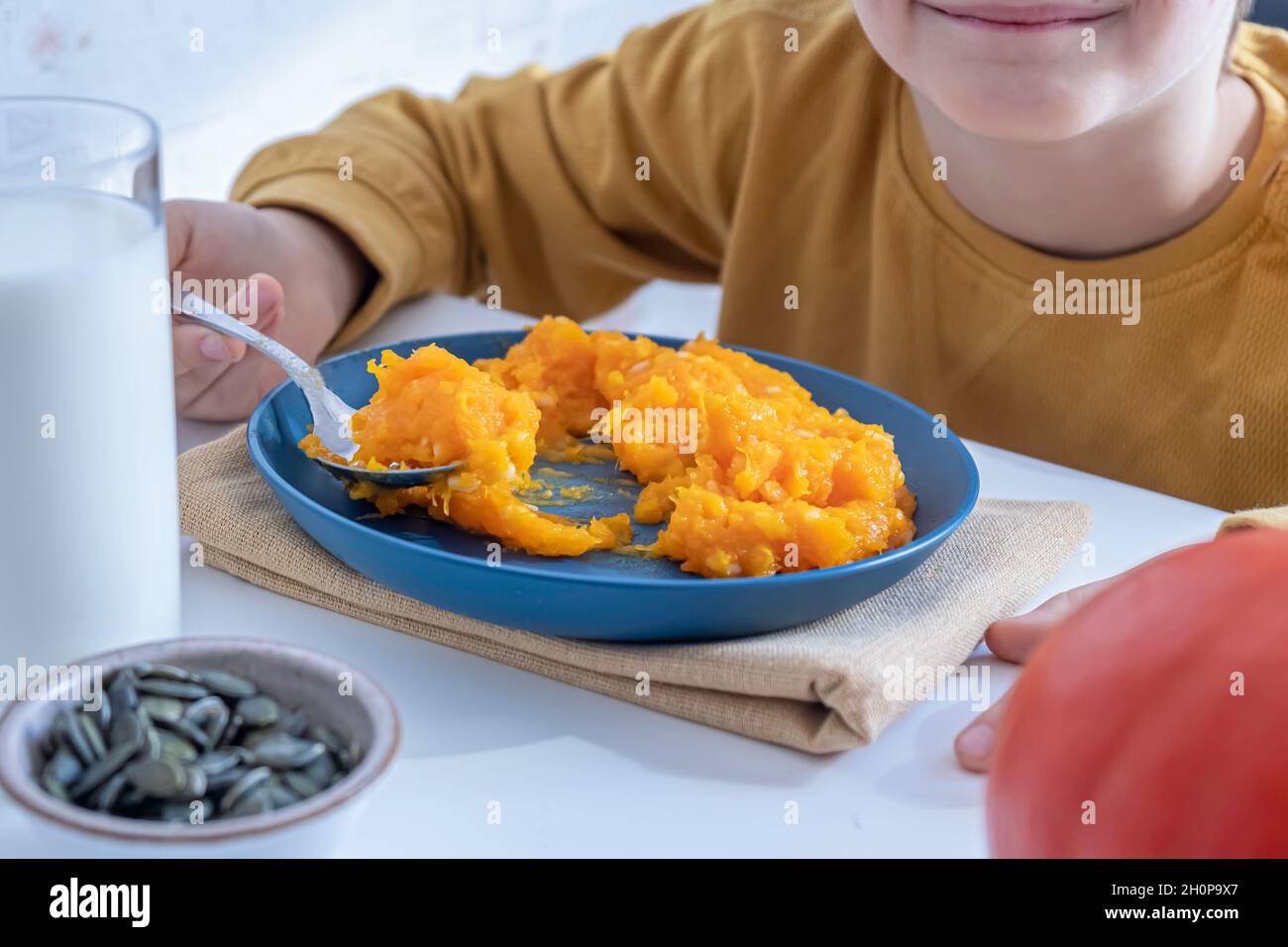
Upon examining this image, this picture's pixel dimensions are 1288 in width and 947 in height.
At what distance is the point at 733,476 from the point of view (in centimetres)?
84

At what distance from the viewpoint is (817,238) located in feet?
4.83

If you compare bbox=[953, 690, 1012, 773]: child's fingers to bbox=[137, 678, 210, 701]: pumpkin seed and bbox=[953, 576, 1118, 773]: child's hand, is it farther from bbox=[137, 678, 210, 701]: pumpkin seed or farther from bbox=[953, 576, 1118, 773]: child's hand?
bbox=[137, 678, 210, 701]: pumpkin seed

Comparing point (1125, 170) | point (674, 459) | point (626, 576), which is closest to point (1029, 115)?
point (1125, 170)

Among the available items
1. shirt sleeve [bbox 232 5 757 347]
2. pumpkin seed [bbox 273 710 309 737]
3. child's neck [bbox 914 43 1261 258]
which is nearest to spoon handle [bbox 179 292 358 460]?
pumpkin seed [bbox 273 710 309 737]

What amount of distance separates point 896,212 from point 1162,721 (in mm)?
1000

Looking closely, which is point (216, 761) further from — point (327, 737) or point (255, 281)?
point (255, 281)

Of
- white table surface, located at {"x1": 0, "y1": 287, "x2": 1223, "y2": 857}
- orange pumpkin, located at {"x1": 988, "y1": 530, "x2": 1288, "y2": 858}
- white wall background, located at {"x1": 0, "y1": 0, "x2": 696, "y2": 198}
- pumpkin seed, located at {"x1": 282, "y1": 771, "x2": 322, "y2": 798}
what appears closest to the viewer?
orange pumpkin, located at {"x1": 988, "y1": 530, "x2": 1288, "y2": 858}

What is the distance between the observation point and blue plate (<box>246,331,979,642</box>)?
0.71 metres

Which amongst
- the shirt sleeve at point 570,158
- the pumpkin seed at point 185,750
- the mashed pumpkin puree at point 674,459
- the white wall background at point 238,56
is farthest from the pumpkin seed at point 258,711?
the white wall background at point 238,56

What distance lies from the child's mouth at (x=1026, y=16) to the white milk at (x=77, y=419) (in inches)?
25.9

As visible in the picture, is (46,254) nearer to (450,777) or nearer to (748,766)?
(450,777)
